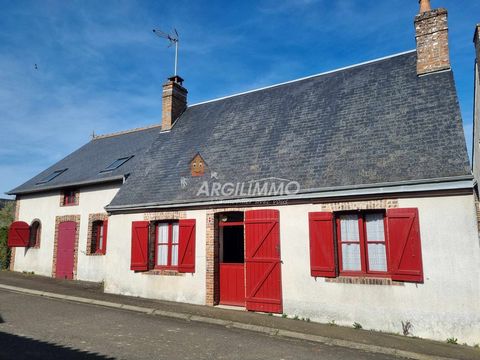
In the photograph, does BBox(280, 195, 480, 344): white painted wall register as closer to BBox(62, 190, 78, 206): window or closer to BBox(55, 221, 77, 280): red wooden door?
BBox(55, 221, 77, 280): red wooden door

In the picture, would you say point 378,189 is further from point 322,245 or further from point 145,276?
point 145,276

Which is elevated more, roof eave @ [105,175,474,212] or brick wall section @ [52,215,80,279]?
roof eave @ [105,175,474,212]

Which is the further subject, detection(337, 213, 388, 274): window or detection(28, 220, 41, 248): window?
detection(28, 220, 41, 248): window

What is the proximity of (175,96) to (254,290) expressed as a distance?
8597 millimetres

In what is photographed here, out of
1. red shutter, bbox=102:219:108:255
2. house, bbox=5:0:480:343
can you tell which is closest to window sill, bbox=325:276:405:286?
house, bbox=5:0:480:343

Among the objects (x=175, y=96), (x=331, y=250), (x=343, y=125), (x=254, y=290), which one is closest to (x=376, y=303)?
(x=331, y=250)

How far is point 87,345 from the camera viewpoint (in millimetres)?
5852

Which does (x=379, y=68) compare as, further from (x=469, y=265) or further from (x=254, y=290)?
(x=254, y=290)

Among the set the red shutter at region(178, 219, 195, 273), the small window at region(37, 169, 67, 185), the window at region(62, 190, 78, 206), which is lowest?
the red shutter at region(178, 219, 195, 273)

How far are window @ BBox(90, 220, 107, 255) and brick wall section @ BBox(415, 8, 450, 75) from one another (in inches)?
471

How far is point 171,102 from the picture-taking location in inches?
551

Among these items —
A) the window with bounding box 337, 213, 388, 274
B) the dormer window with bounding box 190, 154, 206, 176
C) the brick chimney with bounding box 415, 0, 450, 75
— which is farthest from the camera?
the dormer window with bounding box 190, 154, 206, 176

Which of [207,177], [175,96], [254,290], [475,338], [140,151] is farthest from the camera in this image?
[140,151]

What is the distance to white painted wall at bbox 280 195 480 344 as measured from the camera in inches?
258
